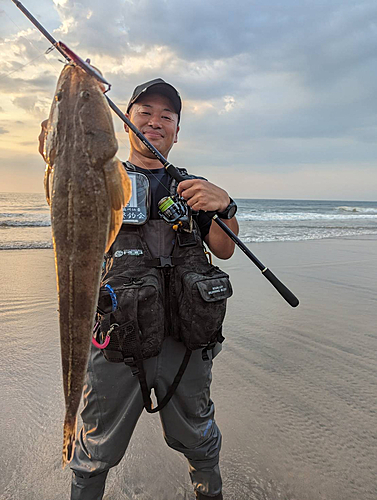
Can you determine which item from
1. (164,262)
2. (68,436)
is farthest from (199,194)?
(68,436)

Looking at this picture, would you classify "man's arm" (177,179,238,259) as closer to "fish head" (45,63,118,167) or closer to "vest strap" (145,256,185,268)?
"vest strap" (145,256,185,268)

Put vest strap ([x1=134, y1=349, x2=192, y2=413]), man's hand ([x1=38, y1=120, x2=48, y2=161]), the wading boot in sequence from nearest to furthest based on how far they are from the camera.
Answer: man's hand ([x1=38, y1=120, x2=48, y2=161]), vest strap ([x1=134, y1=349, x2=192, y2=413]), the wading boot

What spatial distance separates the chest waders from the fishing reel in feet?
0.29

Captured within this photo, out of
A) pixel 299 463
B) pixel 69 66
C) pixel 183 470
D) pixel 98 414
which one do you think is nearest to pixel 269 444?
pixel 299 463

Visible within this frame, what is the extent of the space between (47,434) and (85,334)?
2.38m

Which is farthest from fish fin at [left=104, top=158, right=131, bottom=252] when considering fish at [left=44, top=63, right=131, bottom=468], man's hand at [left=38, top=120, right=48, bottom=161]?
man's hand at [left=38, top=120, right=48, bottom=161]

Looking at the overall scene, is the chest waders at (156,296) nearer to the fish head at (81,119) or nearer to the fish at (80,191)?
the fish at (80,191)

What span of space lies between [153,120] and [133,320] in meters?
1.66

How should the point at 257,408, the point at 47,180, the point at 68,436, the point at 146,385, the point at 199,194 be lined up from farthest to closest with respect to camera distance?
the point at 257,408 < the point at 146,385 < the point at 199,194 < the point at 68,436 < the point at 47,180

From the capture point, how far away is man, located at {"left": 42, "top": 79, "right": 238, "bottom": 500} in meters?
2.47

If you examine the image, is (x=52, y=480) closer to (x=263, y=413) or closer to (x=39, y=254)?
(x=263, y=413)

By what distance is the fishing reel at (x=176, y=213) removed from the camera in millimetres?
2557

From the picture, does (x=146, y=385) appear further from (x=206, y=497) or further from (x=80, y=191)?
(x=80, y=191)

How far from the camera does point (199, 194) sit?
2363 mm
